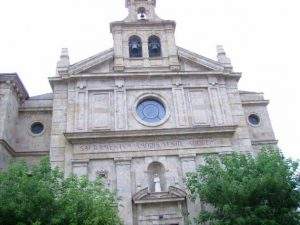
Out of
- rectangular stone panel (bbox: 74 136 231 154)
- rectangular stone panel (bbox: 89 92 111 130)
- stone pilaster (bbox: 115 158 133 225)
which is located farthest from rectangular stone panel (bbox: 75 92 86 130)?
stone pilaster (bbox: 115 158 133 225)

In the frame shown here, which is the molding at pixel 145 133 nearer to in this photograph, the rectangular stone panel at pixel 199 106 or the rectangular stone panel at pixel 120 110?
the rectangular stone panel at pixel 120 110

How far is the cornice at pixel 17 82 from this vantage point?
2372 cm

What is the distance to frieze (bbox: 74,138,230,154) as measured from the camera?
861 inches

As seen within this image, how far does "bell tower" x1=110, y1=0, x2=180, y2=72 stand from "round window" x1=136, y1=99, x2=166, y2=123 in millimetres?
2145

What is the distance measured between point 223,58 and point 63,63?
31.2 ft

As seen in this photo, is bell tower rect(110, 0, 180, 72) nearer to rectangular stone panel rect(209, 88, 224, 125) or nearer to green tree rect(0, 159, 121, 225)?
rectangular stone panel rect(209, 88, 224, 125)

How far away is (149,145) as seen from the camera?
2220 cm

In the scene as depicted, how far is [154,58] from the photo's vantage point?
83.3ft

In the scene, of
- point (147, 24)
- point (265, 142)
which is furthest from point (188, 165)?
point (147, 24)

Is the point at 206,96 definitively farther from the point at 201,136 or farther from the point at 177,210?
the point at 177,210

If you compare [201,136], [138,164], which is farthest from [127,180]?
[201,136]

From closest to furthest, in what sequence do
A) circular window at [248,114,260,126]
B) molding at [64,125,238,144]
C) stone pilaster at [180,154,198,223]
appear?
stone pilaster at [180,154,198,223]
molding at [64,125,238,144]
circular window at [248,114,260,126]

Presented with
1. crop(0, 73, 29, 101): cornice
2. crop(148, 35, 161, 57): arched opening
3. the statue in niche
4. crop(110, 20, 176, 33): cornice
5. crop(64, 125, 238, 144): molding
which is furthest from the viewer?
crop(110, 20, 176, 33): cornice

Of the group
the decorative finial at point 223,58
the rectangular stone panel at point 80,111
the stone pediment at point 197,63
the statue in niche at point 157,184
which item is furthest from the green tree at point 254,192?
the decorative finial at point 223,58
